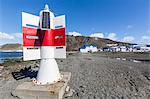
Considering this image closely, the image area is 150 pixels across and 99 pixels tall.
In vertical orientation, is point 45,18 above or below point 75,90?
above

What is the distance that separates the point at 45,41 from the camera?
7199 mm

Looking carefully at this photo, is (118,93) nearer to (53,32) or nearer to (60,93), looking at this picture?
(60,93)

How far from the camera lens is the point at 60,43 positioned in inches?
295

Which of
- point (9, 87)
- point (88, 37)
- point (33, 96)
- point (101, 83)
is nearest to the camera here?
point (33, 96)

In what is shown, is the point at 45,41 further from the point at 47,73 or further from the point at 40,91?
the point at 40,91

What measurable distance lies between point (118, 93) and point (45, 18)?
15.6ft

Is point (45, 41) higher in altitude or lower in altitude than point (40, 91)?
higher

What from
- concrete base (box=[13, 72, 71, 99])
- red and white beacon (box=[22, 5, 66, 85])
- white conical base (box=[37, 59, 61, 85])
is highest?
red and white beacon (box=[22, 5, 66, 85])

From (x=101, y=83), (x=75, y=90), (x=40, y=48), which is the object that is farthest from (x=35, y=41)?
(x=101, y=83)

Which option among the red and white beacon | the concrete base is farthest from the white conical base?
the concrete base

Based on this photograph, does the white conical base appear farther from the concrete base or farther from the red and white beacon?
the concrete base

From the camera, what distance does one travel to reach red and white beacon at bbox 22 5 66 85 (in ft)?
23.2

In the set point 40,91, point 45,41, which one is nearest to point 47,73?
point 40,91

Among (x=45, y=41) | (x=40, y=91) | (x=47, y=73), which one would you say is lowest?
(x=40, y=91)
